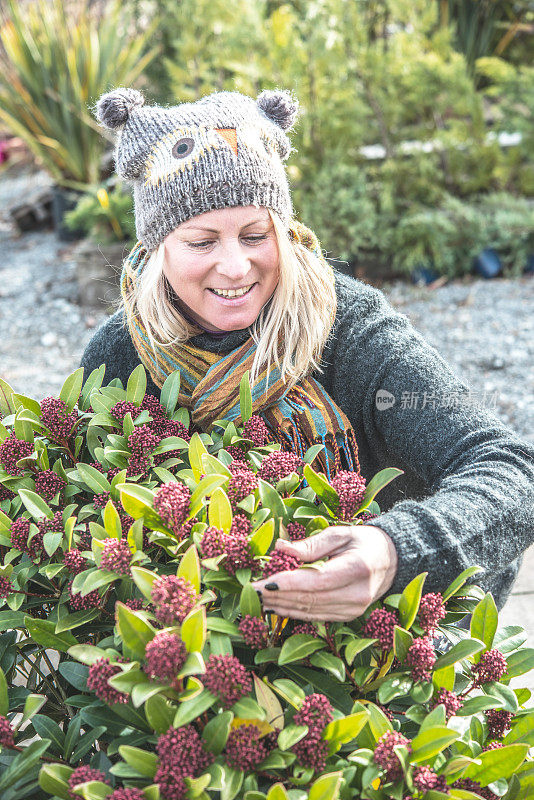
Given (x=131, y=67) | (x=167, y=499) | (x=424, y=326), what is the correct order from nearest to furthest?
(x=167, y=499) → (x=424, y=326) → (x=131, y=67)

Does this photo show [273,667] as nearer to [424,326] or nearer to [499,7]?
[424,326]

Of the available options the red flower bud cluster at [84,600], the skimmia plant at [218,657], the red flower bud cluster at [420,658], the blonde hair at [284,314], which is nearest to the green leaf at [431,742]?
the skimmia plant at [218,657]

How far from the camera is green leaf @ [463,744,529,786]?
1.10 metres

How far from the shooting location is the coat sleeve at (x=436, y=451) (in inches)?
56.2

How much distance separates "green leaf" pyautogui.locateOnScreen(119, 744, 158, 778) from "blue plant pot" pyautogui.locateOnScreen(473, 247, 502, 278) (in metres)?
5.25

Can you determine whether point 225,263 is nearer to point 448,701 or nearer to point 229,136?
point 229,136

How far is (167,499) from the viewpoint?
1193mm

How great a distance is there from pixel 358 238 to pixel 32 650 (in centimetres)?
453

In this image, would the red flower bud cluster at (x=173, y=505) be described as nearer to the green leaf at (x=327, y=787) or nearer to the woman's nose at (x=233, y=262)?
the green leaf at (x=327, y=787)

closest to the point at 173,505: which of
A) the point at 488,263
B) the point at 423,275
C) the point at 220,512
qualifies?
the point at 220,512

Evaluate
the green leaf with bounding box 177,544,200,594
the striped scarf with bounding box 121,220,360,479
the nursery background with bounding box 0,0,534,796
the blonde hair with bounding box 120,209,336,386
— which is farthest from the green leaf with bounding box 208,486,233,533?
the nursery background with bounding box 0,0,534,796

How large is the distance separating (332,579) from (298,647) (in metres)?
→ 0.12

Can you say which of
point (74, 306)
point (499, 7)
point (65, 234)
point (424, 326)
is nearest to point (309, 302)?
point (424, 326)

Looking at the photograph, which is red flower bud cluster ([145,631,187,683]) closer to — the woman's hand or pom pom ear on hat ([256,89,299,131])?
the woman's hand
